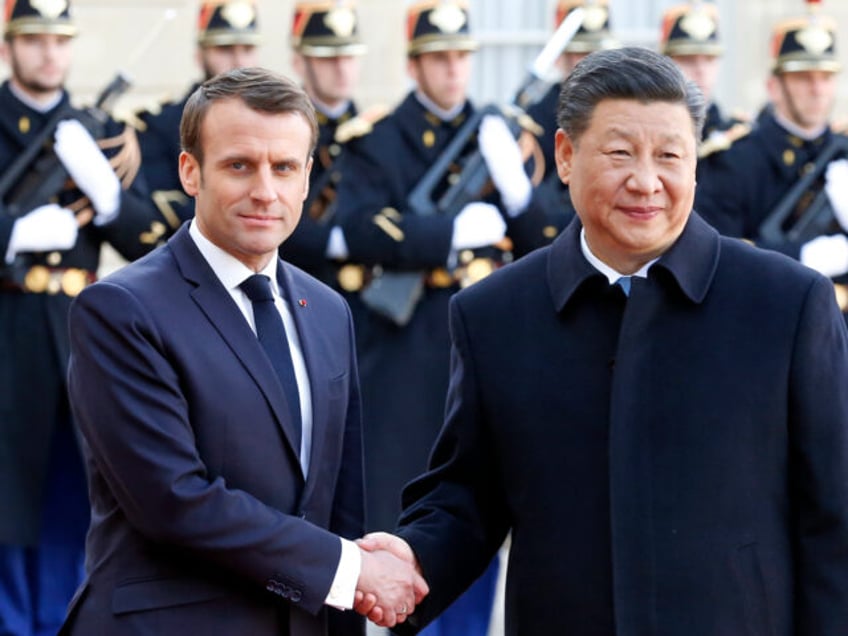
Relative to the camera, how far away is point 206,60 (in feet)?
26.9

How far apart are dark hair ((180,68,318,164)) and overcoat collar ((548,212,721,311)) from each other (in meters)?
0.57

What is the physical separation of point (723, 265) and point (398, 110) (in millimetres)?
3866

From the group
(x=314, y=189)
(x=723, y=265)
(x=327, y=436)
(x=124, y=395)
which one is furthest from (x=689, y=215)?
(x=314, y=189)

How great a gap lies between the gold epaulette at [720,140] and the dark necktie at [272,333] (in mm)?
4198

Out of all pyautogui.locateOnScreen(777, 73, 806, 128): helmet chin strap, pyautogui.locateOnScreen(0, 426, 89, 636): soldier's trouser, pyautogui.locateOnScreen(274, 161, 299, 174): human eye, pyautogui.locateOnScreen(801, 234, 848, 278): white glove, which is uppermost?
pyautogui.locateOnScreen(274, 161, 299, 174): human eye

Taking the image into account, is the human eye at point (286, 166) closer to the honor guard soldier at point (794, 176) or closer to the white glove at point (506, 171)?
the white glove at point (506, 171)

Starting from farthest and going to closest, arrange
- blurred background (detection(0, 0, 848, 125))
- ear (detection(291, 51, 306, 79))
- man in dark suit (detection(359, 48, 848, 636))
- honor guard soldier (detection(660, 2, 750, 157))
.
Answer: blurred background (detection(0, 0, 848, 125)) < honor guard soldier (detection(660, 2, 750, 157)) < ear (detection(291, 51, 306, 79)) < man in dark suit (detection(359, 48, 848, 636))

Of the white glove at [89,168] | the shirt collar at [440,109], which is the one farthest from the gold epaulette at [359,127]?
the white glove at [89,168]

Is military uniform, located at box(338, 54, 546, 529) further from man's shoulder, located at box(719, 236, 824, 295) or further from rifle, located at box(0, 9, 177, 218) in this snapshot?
man's shoulder, located at box(719, 236, 824, 295)

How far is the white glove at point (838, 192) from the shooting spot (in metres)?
7.82

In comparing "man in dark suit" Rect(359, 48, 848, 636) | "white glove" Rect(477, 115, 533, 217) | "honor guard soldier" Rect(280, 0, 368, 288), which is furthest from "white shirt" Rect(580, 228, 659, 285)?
"honor guard soldier" Rect(280, 0, 368, 288)

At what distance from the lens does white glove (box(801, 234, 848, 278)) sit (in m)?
7.65

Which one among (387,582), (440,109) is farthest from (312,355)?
(440,109)

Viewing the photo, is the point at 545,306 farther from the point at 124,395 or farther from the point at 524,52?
the point at 524,52
